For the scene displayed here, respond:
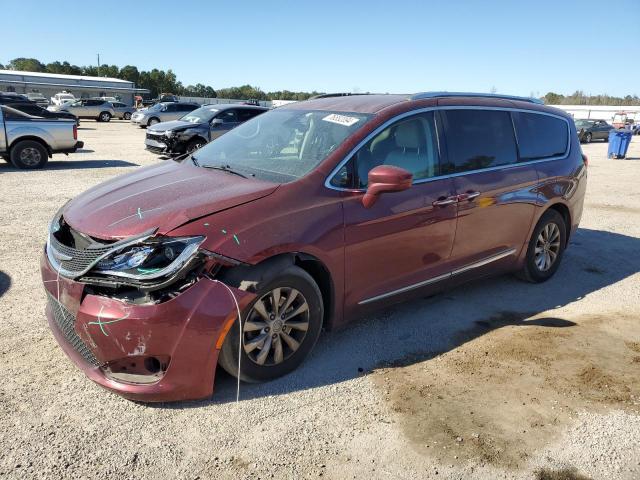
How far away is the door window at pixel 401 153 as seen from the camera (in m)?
3.62

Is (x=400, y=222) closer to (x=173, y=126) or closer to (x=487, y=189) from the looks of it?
(x=487, y=189)

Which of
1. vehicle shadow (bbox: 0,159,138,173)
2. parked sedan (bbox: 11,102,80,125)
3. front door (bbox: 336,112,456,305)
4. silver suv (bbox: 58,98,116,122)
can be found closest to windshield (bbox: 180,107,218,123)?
vehicle shadow (bbox: 0,159,138,173)

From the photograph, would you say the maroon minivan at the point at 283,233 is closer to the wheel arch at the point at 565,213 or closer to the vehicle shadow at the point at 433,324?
the vehicle shadow at the point at 433,324

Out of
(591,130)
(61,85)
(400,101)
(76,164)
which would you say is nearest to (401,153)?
(400,101)

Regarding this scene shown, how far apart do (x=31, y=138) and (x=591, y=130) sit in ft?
110

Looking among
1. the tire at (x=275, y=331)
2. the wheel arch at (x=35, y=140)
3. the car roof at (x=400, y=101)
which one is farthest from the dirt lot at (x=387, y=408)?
the wheel arch at (x=35, y=140)

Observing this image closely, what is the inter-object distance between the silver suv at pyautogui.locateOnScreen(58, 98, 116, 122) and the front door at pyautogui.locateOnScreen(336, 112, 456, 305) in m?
38.8

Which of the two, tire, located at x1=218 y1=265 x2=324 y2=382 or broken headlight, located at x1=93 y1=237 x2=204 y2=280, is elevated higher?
broken headlight, located at x1=93 y1=237 x2=204 y2=280

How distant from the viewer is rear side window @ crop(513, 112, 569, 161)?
4.98 meters

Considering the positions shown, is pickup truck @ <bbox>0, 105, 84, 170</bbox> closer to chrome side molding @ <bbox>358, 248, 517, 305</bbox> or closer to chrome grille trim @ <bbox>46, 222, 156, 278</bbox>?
chrome grille trim @ <bbox>46, 222, 156, 278</bbox>

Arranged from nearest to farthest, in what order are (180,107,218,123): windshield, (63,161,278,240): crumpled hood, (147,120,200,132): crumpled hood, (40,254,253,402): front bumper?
(40,254,253,402): front bumper
(63,161,278,240): crumpled hood
(147,120,200,132): crumpled hood
(180,107,218,123): windshield

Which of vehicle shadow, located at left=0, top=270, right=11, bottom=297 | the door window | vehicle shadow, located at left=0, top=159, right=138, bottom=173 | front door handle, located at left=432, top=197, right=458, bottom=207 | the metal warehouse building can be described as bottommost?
vehicle shadow, located at left=0, top=159, right=138, bottom=173

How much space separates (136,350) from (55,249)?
97cm

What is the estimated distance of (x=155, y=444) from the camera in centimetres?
274
